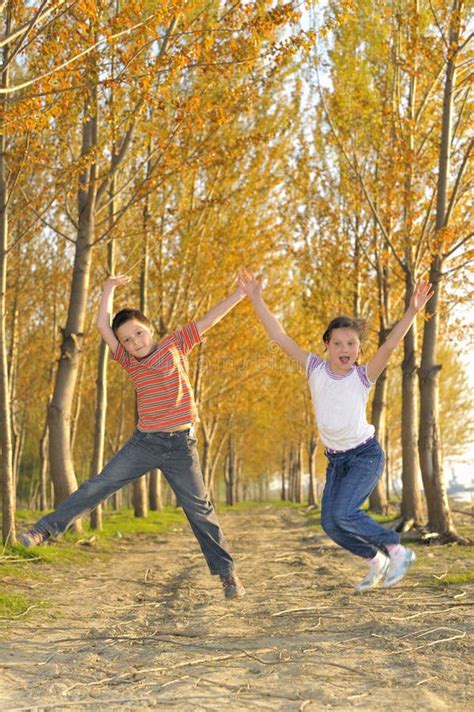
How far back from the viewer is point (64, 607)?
6.03 metres

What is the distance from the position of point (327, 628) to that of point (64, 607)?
2.20 metres

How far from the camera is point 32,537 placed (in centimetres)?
529

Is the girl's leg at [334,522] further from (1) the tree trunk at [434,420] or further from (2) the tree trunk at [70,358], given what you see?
(2) the tree trunk at [70,358]

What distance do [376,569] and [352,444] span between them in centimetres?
85

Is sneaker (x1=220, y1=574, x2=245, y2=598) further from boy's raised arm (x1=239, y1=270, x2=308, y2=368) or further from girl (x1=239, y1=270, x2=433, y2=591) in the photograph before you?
boy's raised arm (x1=239, y1=270, x2=308, y2=368)

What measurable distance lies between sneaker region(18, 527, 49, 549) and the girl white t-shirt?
6.50 ft

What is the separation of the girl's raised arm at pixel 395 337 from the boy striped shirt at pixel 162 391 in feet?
4.24

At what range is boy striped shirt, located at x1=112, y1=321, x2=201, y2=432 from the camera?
5625 millimetres

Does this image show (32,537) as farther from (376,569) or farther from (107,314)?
(376,569)

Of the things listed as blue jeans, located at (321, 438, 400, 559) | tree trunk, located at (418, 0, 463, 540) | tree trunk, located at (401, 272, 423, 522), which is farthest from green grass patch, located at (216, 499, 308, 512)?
blue jeans, located at (321, 438, 400, 559)

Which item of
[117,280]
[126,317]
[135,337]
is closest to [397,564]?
[135,337]

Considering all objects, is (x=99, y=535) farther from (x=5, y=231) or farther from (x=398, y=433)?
(x=398, y=433)

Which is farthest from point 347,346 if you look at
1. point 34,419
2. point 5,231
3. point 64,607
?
point 34,419

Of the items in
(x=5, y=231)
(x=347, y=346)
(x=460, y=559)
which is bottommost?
(x=460, y=559)
